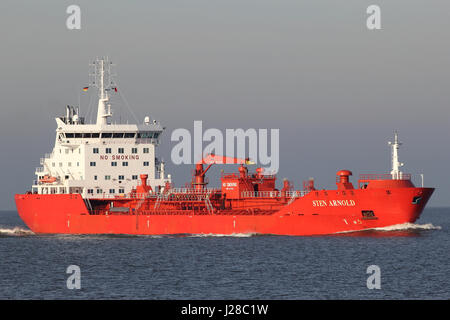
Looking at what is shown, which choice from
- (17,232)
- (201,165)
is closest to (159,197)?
(201,165)

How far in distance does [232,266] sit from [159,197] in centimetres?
1677

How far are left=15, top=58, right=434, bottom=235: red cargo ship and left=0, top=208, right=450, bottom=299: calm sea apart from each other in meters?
1.35

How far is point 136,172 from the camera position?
56.4 m

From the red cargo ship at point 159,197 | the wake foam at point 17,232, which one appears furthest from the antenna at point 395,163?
the wake foam at point 17,232

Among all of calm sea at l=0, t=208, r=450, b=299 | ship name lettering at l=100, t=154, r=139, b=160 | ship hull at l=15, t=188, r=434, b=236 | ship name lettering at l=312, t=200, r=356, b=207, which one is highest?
ship name lettering at l=100, t=154, r=139, b=160

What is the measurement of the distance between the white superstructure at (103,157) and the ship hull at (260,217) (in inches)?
63.2

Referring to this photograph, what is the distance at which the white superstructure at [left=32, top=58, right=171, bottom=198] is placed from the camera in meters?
55.9

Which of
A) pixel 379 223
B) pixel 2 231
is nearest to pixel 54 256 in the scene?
pixel 379 223

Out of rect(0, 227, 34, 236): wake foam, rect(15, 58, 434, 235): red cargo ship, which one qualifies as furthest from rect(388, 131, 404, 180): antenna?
rect(0, 227, 34, 236): wake foam

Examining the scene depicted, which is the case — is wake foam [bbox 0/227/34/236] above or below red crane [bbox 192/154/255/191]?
below

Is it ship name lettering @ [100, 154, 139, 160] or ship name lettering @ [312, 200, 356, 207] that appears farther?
ship name lettering @ [100, 154, 139, 160]

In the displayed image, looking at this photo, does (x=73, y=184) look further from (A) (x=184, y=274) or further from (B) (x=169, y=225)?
(A) (x=184, y=274)

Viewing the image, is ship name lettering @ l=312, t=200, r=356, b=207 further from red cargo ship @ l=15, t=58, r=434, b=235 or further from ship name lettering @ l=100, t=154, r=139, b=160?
ship name lettering @ l=100, t=154, r=139, b=160
